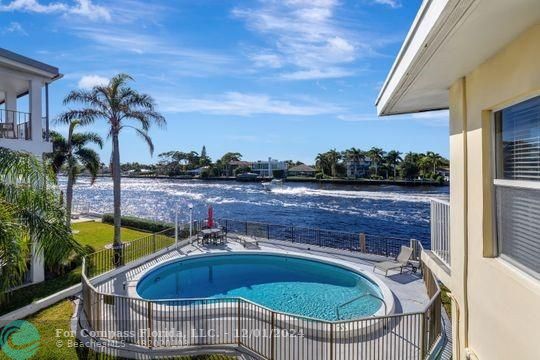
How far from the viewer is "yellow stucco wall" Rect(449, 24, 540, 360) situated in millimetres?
2500

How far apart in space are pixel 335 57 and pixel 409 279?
8.54 meters

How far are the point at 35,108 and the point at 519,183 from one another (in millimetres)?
14399

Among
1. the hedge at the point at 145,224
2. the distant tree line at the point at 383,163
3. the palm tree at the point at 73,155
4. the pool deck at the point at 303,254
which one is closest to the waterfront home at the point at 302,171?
the distant tree line at the point at 383,163

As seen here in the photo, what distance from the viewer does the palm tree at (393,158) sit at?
89.9 metres

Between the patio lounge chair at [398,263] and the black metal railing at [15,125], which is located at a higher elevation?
the black metal railing at [15,125]

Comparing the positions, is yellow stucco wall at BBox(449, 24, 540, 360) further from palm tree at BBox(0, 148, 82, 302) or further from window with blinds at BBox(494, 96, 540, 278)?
palm tree at BBox(0, 148, 82, 302)

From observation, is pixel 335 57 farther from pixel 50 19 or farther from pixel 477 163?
pixel 50 19

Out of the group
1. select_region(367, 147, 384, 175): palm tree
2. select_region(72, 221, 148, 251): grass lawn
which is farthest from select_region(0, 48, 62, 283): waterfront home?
select_region(367, 147, 384, 175): palm tree

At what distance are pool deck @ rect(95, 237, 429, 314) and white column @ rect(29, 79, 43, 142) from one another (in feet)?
19.2

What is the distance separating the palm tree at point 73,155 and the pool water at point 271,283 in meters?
8.23

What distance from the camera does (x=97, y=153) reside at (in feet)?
62.7

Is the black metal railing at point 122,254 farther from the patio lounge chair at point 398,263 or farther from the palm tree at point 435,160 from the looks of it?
the palm tree at point 435,160

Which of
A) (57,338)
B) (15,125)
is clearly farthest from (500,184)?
(15,125)

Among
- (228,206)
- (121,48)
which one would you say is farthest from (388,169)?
(121,48)
